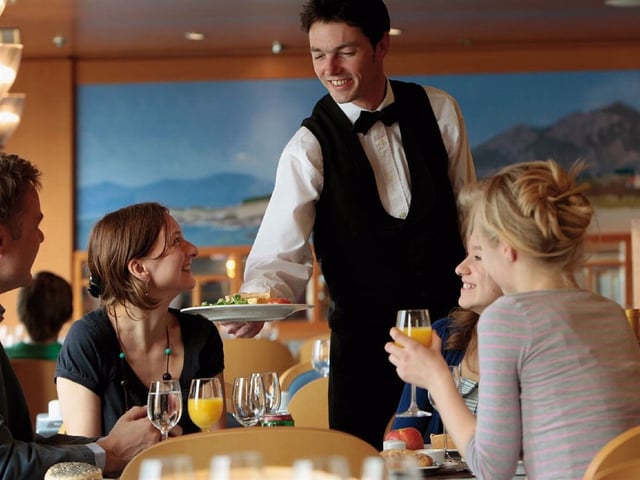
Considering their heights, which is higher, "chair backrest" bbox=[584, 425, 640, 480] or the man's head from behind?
the man's head from behind

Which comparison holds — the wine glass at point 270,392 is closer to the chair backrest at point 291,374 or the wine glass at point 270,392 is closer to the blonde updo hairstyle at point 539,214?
the blonde updo hairstyle at point 539,214

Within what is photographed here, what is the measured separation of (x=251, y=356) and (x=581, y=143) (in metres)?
5.91

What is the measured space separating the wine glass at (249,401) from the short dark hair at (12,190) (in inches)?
28.1

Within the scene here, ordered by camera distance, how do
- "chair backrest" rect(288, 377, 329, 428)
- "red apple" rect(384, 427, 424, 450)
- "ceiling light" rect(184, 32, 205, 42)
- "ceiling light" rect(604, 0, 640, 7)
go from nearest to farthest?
"red apple" rect(384, 427, 424, 450), "chair backrest" rect(288, 377, 329, 428), "ceiling light" rect(604, 0, 640, 7), "ceiling light" rect(184, 32, 205, 42)

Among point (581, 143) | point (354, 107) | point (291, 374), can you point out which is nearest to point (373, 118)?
point (354, 107)

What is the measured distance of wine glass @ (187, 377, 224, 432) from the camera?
270 centimetres

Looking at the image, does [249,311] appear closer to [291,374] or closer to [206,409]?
[206,409]

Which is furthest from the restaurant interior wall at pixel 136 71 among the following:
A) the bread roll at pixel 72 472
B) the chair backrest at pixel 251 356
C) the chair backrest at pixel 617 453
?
the chair backrest at pixel 617 453

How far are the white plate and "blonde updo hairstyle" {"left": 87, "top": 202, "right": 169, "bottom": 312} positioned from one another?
0.52ft

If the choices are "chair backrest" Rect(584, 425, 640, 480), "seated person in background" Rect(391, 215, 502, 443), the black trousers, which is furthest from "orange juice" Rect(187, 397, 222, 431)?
"chair backrest" Rect(584, 425, 640, 480)

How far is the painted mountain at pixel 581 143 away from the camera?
1091cm

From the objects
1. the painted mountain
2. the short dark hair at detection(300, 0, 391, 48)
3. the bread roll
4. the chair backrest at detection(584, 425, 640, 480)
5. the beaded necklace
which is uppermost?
the painted mountain

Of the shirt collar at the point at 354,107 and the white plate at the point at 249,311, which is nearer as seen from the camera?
the white plate at the point at 249,311

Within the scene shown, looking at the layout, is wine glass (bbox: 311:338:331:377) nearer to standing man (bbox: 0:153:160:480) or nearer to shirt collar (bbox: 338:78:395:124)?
shirt collar (bbox: 338:78:395:124)
